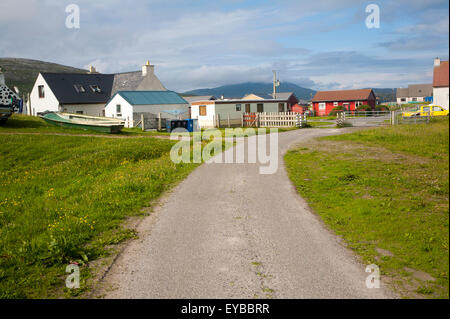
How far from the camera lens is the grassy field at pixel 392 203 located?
631cm

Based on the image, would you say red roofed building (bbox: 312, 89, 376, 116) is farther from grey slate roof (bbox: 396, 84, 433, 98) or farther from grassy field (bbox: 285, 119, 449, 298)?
grassy field (bbox: 285, 119, 449, 298)

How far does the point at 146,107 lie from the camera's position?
44.2 m

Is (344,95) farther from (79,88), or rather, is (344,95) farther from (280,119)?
(79,88)

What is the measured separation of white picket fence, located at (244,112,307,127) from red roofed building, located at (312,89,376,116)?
41.6 metres

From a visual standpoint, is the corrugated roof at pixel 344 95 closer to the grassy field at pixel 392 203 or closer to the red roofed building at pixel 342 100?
the red roofed building at pixel 342 100

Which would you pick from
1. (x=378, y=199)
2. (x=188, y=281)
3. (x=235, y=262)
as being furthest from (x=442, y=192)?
(x=188, y=281)

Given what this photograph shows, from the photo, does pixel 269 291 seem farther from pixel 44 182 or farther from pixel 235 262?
pixel 44 182

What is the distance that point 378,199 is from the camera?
33.9 feet

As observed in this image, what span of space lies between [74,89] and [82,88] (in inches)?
43.7

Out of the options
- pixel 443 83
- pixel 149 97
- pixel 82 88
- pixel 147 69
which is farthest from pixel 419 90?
pixel 443 83

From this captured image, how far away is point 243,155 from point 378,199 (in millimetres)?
9120

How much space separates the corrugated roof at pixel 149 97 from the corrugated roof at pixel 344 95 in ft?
137

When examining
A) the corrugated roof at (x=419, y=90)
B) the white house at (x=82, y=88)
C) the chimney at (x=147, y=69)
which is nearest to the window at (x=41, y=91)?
the white house at (x=82, y=88)

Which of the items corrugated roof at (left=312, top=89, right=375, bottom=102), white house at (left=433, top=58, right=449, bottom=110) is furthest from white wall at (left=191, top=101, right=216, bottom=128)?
corrugated roof at (left=312, top=89, right=375, bottom=102)
